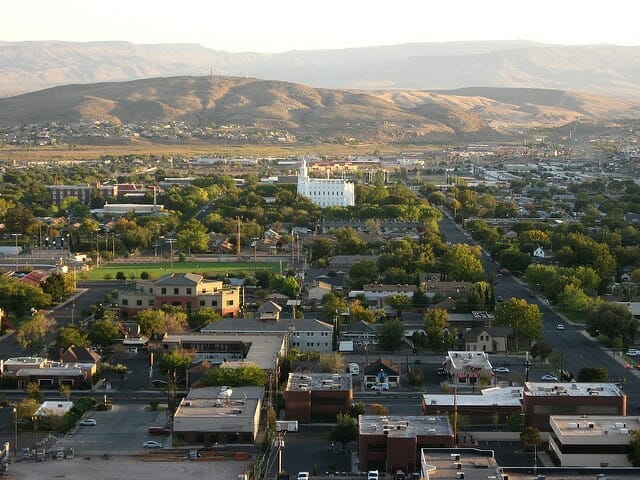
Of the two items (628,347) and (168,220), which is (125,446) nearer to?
(628,347)

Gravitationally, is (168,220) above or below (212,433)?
below

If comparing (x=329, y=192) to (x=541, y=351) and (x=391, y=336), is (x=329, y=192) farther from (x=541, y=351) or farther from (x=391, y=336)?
(x=541, y=351)

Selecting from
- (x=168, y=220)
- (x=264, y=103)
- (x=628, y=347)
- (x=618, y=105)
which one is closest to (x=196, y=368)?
(x=628, y=347)

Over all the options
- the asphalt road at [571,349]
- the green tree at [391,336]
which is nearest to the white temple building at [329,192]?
the asphalt road at [571,349]

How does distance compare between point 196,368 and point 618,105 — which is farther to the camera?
point 618,105

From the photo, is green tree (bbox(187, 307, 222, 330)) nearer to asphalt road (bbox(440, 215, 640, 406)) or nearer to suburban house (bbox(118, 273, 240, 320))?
suburban house (bbox(118, 273, 240, 320))

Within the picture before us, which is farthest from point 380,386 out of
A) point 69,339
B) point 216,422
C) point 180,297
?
point 180,297
